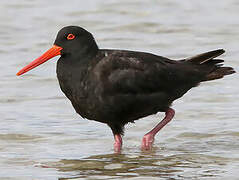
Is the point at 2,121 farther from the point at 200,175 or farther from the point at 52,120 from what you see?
the point at 200,175

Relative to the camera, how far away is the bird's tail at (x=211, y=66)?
9.03 meters

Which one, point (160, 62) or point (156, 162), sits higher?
point (160, 62)

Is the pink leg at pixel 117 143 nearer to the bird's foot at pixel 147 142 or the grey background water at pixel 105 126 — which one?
the grey background water at pixel 105 126

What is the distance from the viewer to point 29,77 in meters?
12.6

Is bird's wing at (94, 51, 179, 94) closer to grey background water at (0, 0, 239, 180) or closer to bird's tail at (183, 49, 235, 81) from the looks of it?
bird's tail at (183, 49, 235, 81)

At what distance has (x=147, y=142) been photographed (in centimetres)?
862

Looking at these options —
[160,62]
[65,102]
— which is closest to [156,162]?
[160,62]

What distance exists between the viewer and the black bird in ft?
26.4

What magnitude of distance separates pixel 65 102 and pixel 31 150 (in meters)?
2.53

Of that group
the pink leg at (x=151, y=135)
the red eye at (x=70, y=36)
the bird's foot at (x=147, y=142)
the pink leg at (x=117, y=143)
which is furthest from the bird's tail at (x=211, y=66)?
the red eye at (x=70, y=36)

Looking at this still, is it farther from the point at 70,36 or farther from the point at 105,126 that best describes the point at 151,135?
the point at 70,36

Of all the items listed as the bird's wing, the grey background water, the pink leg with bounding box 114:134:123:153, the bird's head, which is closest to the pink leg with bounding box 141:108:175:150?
the grey background water

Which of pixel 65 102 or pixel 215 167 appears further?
pixel 65 102

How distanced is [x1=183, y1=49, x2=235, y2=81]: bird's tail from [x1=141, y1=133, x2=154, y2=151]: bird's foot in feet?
3.19
